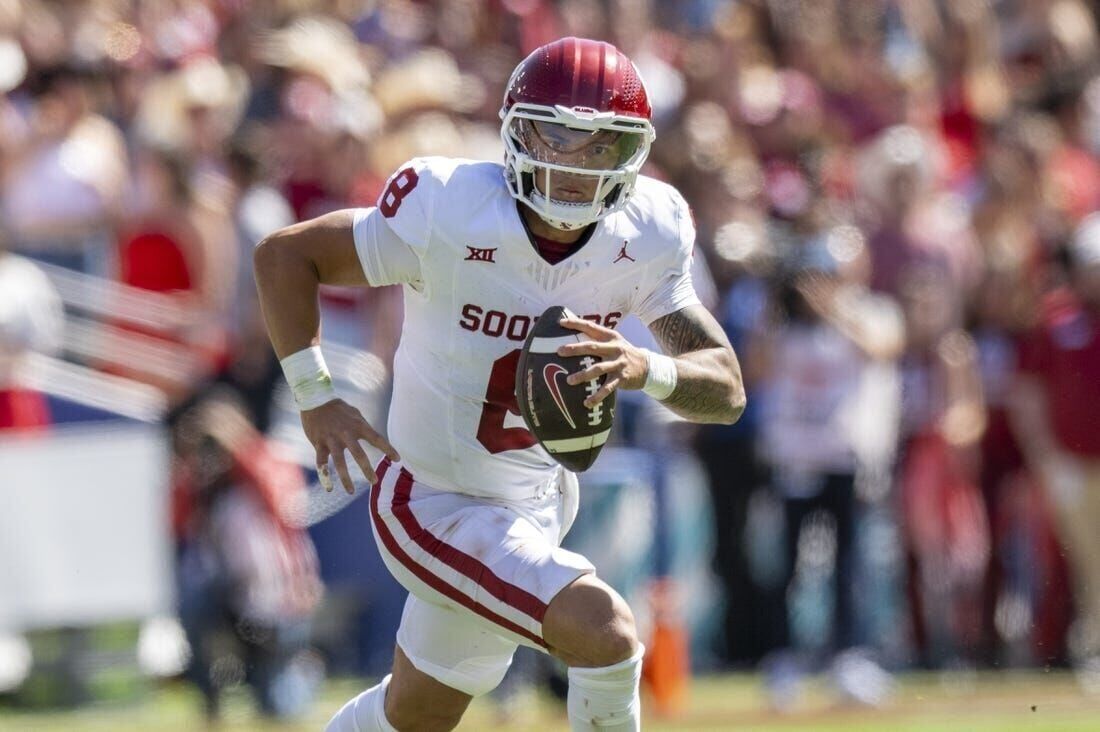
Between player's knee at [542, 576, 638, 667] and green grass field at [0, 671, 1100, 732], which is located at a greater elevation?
player's knee at [542, 576, 638, 667]

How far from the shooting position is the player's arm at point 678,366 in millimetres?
4828

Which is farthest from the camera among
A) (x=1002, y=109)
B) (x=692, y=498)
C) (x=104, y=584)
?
(x=1002, y=109)

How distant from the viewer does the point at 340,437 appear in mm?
5215

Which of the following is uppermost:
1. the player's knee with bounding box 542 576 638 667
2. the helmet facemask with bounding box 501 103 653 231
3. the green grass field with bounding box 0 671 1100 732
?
the helmet facemask with bounding box 501 103 653 231

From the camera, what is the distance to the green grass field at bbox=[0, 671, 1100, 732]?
8703 millimetres

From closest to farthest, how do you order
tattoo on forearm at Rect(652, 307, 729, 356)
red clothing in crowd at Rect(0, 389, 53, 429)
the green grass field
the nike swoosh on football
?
the nike swoosh on football → tattoo on forearm at Rect(652, 307, 729, 356) → the green grass field → red clothing in crowd at Rect(0, 389, 53, 429)

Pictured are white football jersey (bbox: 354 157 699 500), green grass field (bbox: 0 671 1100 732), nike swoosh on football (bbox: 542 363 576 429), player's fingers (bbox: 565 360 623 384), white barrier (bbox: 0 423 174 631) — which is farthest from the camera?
white barrier (bbox: 0 423 174 631)

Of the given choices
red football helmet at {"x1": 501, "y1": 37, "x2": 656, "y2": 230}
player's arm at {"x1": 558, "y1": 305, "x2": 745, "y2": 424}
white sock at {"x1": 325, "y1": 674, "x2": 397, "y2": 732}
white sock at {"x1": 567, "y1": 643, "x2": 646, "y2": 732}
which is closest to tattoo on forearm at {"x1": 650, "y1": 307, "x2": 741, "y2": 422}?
player's arm at {"x1": 558, "y1": 305, "x2": 745, "y2": 424}

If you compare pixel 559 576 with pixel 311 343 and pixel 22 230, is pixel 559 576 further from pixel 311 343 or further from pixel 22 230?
pixel 22 230

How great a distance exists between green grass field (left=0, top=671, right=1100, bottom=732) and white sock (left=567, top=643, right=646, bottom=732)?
3.72 meters

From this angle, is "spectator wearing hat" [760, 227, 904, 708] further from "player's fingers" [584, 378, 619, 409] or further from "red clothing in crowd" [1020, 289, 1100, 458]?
"player's fingers" [584, 378, 619, 409]

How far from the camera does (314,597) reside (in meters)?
9.43

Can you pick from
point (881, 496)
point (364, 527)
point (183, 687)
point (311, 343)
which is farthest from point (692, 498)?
point (311, 343)

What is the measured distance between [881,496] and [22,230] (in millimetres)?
4604
